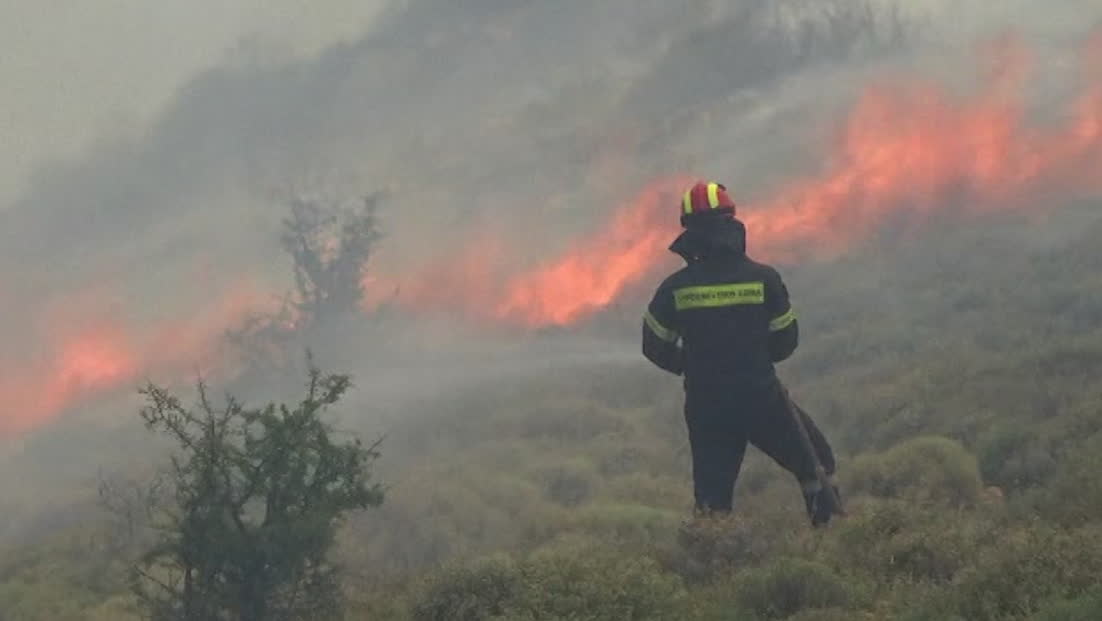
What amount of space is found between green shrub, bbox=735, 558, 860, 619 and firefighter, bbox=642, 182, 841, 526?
1.95m

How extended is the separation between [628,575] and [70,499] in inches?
1900

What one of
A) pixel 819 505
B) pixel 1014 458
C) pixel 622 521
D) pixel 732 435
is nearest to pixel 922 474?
pixel 1014 458

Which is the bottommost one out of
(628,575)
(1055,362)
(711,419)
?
(628,575)

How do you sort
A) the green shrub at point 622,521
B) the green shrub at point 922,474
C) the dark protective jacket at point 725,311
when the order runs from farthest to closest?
the green shrub at point 622,521
the green shrub at point 922,474
the dark protective jacket at point 725,311

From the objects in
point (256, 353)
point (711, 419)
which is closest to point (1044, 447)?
point (711, 419)

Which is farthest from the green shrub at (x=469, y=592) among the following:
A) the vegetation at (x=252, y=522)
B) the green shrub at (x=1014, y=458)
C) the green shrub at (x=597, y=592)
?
the green shrub at (x=1014, y=458)

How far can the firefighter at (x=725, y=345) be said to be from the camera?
29.0ft

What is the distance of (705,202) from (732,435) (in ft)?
6.96

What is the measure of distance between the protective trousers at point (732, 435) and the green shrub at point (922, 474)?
3407 mm

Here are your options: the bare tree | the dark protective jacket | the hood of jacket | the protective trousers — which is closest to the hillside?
the protective trousers

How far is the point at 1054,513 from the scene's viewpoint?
881cm

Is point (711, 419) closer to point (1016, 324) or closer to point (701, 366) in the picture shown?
point (701, 366)

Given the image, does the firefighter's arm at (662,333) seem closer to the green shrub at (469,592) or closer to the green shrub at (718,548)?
the green shrub at (718,548)

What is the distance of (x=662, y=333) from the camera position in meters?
9.05
